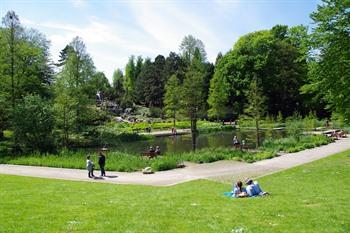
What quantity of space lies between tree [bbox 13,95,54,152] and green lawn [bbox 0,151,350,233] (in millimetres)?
17829

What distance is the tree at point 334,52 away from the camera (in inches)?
1133

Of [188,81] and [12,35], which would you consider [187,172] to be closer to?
[188,81]

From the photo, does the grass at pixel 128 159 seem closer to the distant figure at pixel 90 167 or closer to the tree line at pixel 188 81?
the distant figure at pixel 90 167

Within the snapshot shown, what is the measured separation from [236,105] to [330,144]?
172 ft

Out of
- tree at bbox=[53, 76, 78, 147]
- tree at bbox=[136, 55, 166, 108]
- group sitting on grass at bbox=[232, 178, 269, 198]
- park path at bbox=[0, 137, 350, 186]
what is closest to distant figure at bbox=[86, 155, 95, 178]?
→ park path at bbox=[0, 137, 350, 186]

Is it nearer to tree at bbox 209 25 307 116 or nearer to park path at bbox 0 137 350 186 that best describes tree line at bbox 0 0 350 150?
tree at bbox 209 25 307 116

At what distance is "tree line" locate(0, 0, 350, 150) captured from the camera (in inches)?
1204

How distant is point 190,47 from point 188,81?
237 ft

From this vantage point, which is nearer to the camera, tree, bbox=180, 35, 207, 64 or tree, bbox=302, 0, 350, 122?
tree, bbox=302, 0, 350, 122

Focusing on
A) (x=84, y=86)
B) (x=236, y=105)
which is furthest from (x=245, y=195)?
(x=236, y=105)

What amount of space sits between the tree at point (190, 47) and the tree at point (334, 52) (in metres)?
87.4

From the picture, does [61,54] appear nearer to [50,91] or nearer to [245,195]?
[50,91]

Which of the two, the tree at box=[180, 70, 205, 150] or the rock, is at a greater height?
the tree at box=[180, 70, 205, 150]

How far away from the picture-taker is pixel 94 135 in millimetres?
57625
